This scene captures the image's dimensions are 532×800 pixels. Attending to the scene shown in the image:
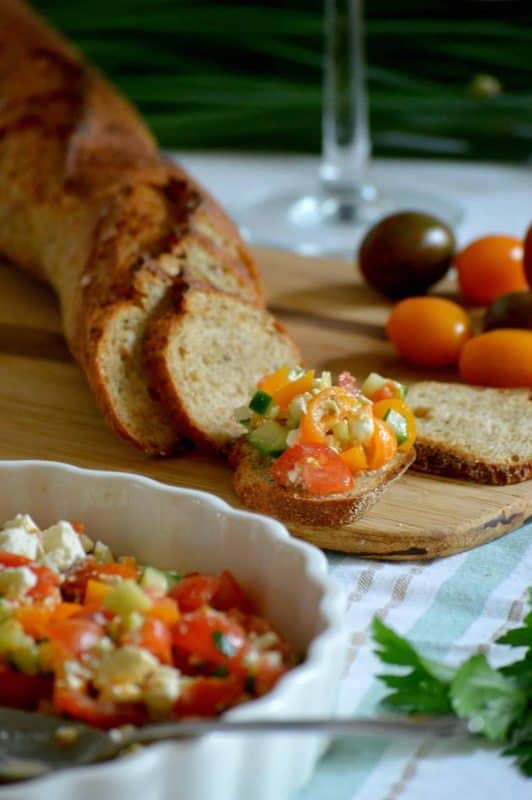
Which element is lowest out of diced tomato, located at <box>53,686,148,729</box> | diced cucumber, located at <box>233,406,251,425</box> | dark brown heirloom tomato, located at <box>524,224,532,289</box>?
diced tomato, located at <box>53,686,148,729</box>

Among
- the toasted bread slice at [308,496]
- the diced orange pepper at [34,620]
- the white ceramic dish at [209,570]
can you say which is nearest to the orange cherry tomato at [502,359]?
the toasted bread slice at [308,496]

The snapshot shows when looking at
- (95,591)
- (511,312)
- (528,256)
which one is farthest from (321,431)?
(528,256)

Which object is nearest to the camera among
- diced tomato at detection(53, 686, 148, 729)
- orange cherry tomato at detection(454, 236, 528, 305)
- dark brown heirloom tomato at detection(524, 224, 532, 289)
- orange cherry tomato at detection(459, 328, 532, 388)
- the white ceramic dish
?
the white ceramic dish

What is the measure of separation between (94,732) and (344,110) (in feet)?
11.9

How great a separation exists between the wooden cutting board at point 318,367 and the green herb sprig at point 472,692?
21.6 inches

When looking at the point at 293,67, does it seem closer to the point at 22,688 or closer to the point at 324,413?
the point at 324,413

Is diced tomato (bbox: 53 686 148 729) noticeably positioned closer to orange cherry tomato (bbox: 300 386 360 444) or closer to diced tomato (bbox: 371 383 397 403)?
orange cherry tomato (bbox: 300 386 360 444)

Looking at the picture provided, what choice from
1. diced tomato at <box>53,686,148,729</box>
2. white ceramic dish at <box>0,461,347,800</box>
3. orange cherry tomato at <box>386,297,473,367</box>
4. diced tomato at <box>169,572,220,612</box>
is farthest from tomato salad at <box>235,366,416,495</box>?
diced tomato at <box>53,686,148,729</box>

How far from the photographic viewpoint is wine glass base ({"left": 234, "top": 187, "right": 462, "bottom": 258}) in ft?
16.3

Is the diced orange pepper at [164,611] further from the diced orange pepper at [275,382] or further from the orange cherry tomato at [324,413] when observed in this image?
the diced orange pepper at [275,382]

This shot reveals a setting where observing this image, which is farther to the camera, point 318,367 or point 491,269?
point 491,269

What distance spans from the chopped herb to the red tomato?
30.6 inches

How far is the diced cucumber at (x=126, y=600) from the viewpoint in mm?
2051

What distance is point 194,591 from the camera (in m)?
2.21
